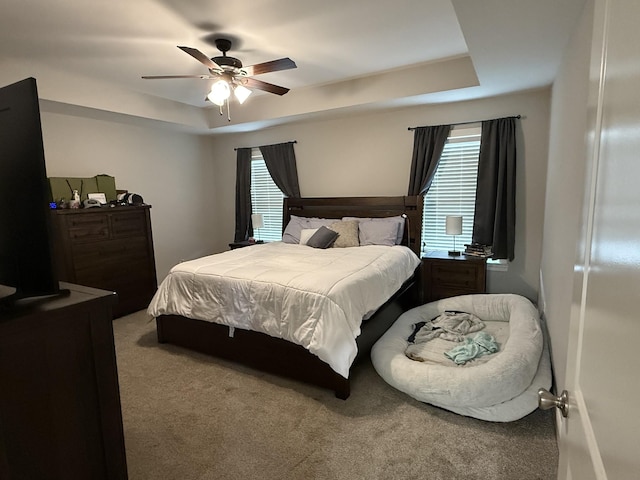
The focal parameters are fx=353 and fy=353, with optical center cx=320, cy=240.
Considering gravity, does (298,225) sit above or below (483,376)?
above

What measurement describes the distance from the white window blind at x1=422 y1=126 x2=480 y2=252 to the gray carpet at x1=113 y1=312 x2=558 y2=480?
214 centimetres

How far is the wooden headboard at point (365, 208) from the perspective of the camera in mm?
4168

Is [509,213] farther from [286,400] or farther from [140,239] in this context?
[140,239]

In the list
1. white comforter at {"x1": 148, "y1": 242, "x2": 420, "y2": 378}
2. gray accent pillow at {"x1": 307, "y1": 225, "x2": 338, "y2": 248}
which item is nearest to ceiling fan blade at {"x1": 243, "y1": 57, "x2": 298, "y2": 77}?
white comforter at {"x1": 148, "y1": 242, "x2": 420, "y2": 378}

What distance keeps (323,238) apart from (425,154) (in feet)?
5.07

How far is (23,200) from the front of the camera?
100cm

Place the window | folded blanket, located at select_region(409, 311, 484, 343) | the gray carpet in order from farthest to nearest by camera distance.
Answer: the window, folded blanket, located at select_region(409, 311, 484, 343), the gray carpet

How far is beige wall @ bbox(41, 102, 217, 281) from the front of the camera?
398cm

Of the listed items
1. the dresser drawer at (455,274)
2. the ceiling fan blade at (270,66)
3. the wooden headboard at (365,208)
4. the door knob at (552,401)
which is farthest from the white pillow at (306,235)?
the door knob at (552,401)

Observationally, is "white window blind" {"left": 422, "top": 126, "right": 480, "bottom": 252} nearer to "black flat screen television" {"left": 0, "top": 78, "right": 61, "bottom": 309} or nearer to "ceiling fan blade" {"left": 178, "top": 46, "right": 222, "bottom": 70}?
"ceiling fan blade" {"left": 178, "top": 46, "right": 222, "bottom": 70}

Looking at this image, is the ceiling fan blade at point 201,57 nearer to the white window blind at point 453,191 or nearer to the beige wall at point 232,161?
the beige wall at point 232,161

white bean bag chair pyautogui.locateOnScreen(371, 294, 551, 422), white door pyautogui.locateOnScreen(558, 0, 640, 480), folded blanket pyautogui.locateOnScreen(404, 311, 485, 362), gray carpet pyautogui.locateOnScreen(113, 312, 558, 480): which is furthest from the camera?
folded blanket pyautogui.locateOnScreen(404, 311, 485, 362)

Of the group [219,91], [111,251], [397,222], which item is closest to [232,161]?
[111,251]

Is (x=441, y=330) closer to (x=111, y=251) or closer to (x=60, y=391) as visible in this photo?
(x=60, y=391)
